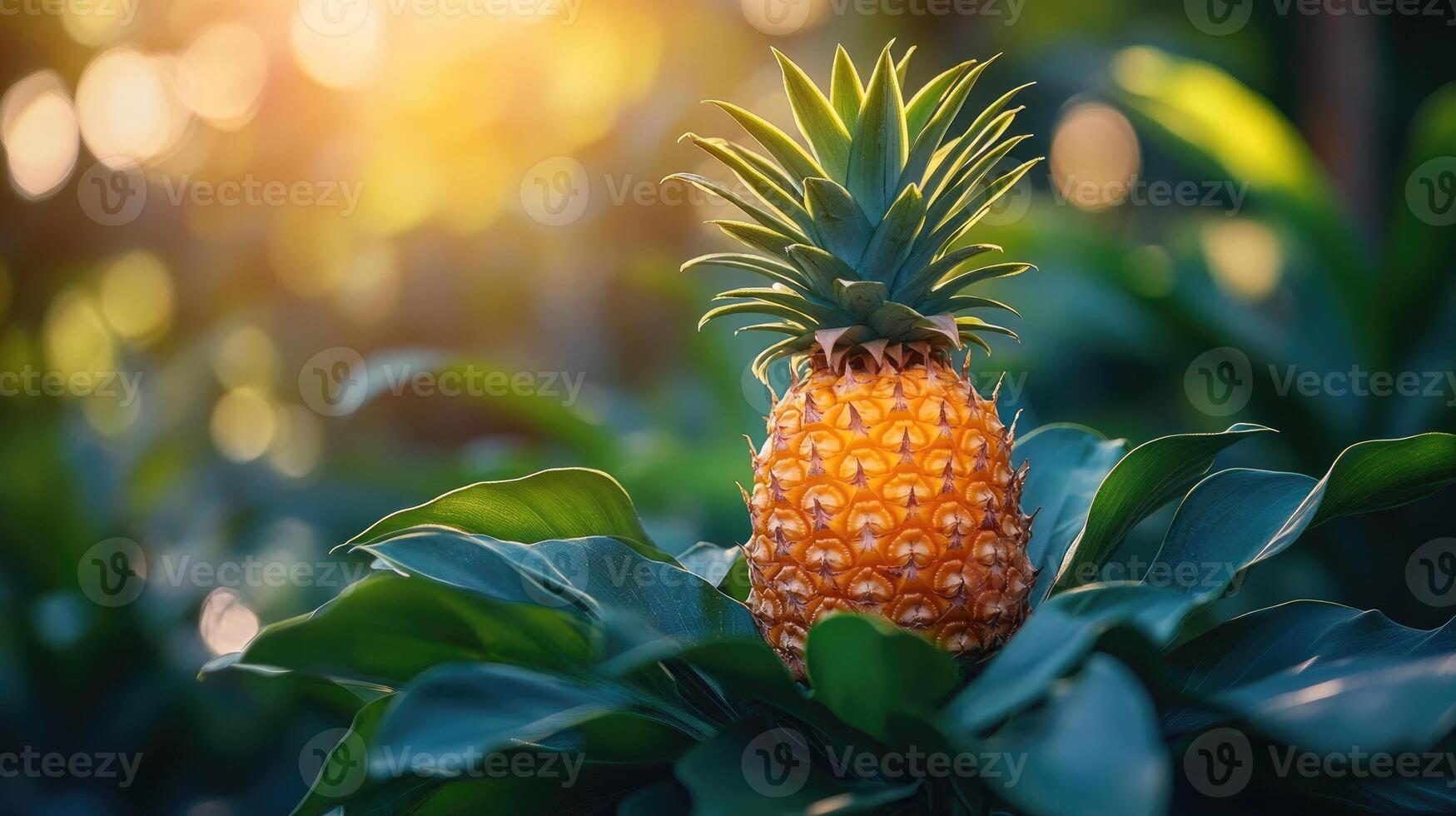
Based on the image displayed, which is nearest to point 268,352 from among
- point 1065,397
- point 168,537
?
point 168,537

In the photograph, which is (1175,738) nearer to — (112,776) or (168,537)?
(112,776)

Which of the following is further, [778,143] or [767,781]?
[778,143]
